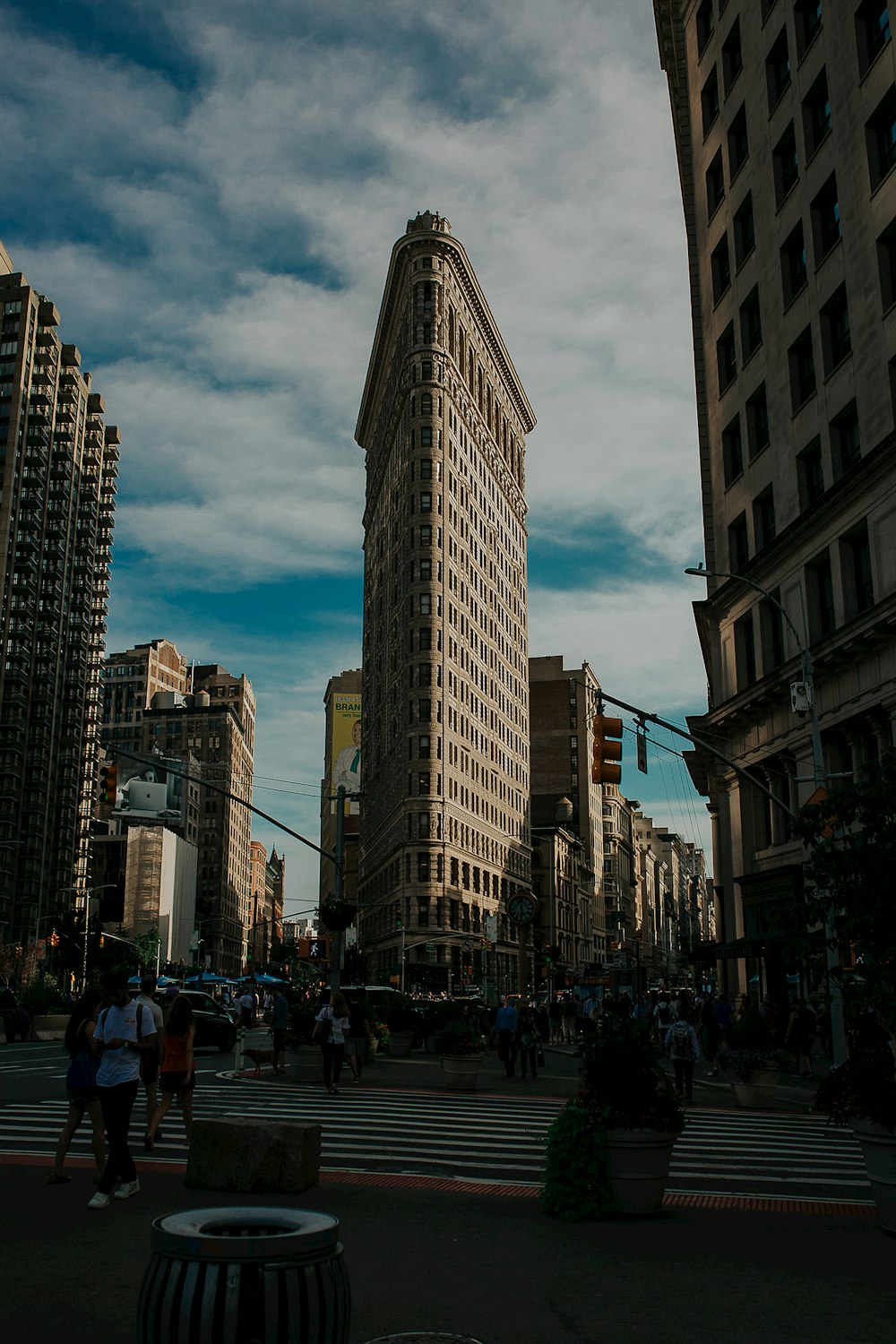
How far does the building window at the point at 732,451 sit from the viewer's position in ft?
130

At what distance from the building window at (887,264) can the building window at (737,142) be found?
12.2 metres

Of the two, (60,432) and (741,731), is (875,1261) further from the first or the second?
(60,432)

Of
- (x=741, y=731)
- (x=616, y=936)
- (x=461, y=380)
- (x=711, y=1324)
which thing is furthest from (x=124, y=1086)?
(x=616, y=936)

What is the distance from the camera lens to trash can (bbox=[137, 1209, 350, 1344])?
152 inches

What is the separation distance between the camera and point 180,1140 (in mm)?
14586

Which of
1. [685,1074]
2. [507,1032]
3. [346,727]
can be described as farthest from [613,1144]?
[346,727]

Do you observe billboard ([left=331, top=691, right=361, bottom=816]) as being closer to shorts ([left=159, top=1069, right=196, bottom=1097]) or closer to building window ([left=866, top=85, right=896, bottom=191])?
building window ([left=866, top=85, right=896, bottom=191])

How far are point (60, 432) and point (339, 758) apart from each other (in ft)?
201

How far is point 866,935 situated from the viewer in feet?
43.9

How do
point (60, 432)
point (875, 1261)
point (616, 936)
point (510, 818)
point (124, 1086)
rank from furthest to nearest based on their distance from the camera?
point (616, 936)
point (60, 432)
point (510, 818)
point (124, 1086)
point (875, 1261)

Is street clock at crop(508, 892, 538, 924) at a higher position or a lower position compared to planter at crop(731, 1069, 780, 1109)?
higher

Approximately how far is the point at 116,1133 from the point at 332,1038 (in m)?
13.0

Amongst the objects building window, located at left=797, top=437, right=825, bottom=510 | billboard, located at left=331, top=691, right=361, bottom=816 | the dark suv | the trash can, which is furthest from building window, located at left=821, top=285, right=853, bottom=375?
billboard, located at left=331, top=691, right=361, bottom=816

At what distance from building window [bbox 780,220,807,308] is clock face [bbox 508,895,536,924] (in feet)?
87.9
